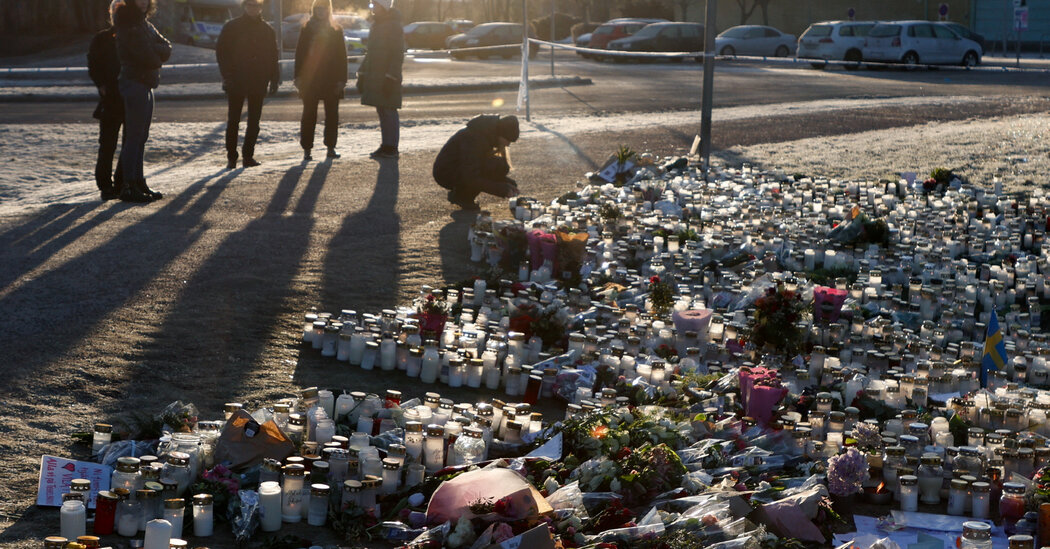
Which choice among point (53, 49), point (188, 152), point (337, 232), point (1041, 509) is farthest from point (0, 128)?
point (53, 49)

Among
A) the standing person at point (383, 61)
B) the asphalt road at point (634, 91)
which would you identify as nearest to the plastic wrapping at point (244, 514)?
the standing person at point (383, 61)

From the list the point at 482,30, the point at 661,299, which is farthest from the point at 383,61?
the point at 482,30

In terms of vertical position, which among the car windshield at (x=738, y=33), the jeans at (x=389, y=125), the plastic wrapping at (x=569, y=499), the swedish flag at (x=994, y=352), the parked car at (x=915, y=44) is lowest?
the plastic wrapping at (x=569, y=499)

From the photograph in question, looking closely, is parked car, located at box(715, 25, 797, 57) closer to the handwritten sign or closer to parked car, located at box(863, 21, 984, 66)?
parked car, located at box(863, 21, 984, 66)

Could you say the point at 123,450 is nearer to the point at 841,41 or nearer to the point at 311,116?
the point at 311,116

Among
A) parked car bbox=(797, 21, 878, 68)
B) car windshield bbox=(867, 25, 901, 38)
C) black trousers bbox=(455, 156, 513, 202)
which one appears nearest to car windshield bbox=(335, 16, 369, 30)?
parked car bbox=(797, 21, 878, 68)

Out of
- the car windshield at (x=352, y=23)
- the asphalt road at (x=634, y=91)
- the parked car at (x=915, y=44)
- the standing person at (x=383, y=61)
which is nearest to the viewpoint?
the standing person at (x=383, y=61)

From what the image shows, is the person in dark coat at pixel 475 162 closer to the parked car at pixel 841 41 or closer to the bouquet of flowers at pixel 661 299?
the bouquet of flowers at pixel 661 299

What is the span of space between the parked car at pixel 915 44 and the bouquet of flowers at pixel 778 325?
2734 centimetres

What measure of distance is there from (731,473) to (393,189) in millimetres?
7078

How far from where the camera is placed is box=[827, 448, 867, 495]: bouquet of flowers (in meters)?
4.61

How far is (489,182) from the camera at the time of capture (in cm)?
1050

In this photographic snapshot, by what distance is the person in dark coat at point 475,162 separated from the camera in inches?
410

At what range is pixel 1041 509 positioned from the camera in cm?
433
